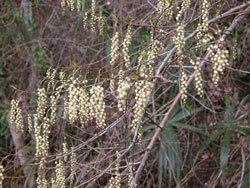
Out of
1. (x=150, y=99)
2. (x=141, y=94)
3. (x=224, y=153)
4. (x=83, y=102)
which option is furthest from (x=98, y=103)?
(x=224, y=153)

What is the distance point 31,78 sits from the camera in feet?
17.1

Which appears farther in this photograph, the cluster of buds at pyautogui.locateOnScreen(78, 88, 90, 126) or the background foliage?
the background foliage

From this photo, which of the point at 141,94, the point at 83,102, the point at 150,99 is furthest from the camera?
the point at 150,99

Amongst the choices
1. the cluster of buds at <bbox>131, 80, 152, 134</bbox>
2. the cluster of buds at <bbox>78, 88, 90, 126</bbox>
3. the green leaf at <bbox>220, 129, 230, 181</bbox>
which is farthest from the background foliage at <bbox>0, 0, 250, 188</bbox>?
the cluster of buds at <bbox>131, 80, 152, 134</bbox>

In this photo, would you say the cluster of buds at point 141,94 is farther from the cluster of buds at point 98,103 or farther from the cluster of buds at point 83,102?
the cluster of buds at point 83,102

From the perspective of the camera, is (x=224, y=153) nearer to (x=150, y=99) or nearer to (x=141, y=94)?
(x=150, y=99)

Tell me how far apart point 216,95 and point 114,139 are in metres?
1.96

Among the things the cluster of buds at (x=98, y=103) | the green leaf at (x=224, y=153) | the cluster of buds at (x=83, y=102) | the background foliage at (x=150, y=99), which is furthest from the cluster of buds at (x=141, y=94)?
the green leaf at (x=224, y=153)

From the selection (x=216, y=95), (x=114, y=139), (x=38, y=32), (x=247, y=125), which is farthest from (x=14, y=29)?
(x=247, y=125)

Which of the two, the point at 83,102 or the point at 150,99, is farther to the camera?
the point at 150,99

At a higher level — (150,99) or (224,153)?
(150,99)

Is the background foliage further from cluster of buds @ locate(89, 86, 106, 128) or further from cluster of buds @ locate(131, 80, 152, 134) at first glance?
cluster of buds @ locate(131, 80, 152, 134)

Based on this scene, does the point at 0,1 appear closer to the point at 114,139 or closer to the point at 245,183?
the point at 114,139

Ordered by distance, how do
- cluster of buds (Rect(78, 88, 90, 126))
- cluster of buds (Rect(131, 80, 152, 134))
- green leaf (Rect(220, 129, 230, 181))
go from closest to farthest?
cluster of buds (Rect(131, 80, 152, 134))
cluster of buds (Rect(78, 88, 90, 126))
green leaf (Rect(220, 129, 230, 181))
